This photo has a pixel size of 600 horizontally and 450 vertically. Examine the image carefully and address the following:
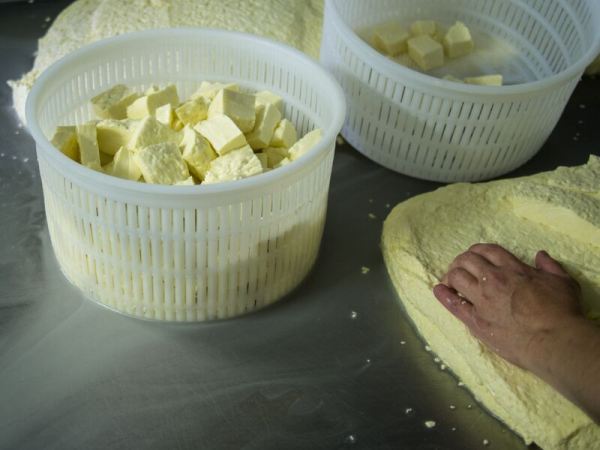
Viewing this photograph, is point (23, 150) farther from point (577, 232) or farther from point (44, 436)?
point (577, 232)

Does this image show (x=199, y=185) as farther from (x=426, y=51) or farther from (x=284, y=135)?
(x=426, y=51)

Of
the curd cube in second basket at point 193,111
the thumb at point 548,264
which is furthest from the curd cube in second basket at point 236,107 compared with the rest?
the thumb at point 548,264

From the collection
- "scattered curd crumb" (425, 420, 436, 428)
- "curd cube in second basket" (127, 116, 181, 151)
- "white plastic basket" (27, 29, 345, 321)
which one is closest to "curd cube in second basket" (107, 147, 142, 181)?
"curd cube in second basket" (127, 116, 181, 151)

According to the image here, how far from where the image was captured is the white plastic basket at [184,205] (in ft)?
3.34

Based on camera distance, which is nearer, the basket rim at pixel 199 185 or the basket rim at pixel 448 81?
the basket rim at pixel 199 185

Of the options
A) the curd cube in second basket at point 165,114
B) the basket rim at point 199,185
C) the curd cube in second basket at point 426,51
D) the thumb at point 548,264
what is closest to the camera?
the basket rim at point 199,185

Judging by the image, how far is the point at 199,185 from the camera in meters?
0.99

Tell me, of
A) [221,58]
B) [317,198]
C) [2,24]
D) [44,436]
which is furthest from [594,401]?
[2,24]

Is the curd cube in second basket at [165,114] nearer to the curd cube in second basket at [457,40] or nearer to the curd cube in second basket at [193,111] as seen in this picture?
the curd cube in second basket at [193,111]

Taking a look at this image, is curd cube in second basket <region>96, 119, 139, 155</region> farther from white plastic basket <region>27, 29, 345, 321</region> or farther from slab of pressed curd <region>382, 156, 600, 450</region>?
slab of pressed curd <region>382, 156, 600, 450</region>

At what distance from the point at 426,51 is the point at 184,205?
815 millimetres

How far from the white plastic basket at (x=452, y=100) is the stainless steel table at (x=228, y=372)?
0.27m

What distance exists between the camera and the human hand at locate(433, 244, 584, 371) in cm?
104

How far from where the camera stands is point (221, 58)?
1.35m
